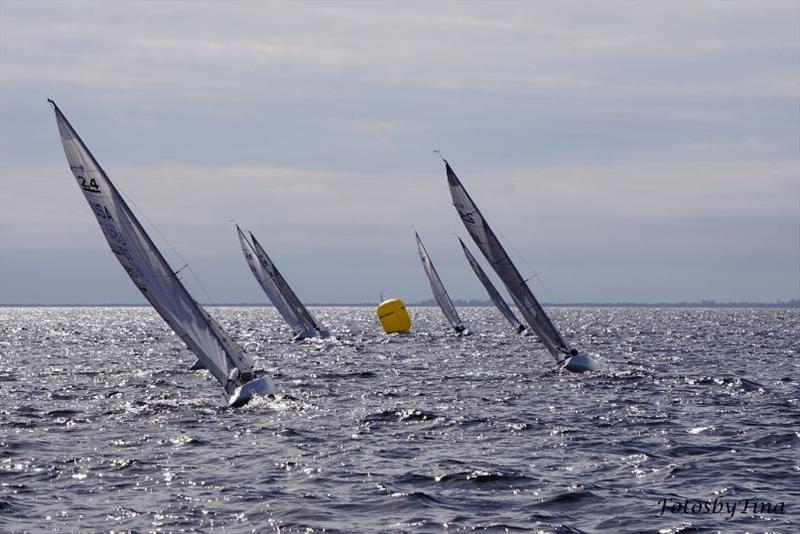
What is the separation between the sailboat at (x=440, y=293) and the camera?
89.4 m

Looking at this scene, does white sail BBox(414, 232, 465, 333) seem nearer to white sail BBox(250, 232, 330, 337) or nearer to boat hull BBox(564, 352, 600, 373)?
white sail BBox(250, 232, 330, 337)

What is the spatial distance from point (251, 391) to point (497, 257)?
1281cm

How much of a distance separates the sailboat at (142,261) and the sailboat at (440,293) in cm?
5786

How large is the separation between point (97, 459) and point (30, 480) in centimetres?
232

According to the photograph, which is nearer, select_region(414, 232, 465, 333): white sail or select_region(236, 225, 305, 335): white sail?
select_region(236, 225, 305, 335): white sail

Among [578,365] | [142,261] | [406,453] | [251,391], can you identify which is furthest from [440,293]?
[406,453]

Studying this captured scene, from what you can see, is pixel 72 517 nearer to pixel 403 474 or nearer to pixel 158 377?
pixel 403 474

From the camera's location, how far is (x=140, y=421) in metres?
28.1

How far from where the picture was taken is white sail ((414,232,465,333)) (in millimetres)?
89438

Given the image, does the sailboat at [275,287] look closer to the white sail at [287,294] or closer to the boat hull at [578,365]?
the white sail at [287,294]

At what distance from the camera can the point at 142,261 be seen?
29.1 metres

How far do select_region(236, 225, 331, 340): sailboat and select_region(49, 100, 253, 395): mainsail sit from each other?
42061 millimetres

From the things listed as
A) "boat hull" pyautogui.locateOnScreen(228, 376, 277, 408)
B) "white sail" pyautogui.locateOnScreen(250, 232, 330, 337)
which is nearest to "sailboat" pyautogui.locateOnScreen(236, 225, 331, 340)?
"white sail" pyautogui.locateOnScreen(250, 232, 330, 337)

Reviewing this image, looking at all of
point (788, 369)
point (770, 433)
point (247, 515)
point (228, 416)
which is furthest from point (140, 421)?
point (788, 369)
